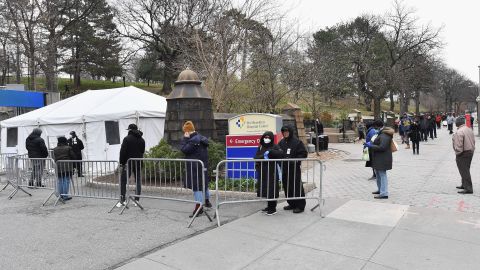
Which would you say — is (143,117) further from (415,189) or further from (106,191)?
(415,189)

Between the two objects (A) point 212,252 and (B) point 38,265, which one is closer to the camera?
(B) point 38,265

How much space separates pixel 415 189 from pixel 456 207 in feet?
5.98

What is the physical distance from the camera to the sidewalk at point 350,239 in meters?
4.52

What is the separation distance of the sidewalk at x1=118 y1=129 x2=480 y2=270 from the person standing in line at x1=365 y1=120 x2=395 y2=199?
33cm

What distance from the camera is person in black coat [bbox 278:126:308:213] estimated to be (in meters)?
6.71

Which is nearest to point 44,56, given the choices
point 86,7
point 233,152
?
point 86,7

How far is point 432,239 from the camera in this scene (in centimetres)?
536

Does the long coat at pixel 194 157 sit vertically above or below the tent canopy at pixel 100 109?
below

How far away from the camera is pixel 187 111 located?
11.2 m

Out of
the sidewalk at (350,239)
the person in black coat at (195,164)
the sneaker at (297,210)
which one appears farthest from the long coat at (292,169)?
the person in black coat at (195,164)

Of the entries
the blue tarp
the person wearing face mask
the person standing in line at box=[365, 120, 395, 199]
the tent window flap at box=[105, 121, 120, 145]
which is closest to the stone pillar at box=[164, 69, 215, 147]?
the person wearing face mask

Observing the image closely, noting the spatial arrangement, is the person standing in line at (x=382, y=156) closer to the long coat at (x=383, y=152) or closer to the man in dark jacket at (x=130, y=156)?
the long coat at (x=383, y=152)

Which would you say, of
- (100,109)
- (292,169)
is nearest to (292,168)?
(292,169)

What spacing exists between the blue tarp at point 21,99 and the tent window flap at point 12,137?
9676 mm
